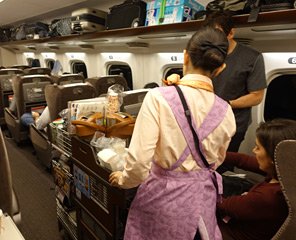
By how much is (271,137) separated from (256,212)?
39 centimetres

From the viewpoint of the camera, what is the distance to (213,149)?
50.8 inches

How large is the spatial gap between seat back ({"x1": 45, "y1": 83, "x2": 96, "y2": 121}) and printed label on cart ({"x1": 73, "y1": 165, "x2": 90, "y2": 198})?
3.87ft

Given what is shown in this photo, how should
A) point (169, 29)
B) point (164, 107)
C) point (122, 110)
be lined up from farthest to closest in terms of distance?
point (169, 29), point (122, 110), point (164, 107)

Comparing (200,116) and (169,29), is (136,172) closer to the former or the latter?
(200,116)

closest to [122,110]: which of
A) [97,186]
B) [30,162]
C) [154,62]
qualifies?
[97,186]

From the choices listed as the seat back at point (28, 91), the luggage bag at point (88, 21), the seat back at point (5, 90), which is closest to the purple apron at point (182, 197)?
the luggage bag at point (88, 21)

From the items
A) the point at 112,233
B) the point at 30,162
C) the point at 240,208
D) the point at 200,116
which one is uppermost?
the point at 200,116

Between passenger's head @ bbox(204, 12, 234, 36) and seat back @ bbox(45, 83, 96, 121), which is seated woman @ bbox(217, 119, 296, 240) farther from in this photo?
seat back @ bbox(45, 83, 96, 121)

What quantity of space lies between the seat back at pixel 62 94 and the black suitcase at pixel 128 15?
3.09 feet

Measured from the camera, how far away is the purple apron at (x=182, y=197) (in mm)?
1246

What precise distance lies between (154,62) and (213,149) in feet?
9.33

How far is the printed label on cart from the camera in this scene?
68.8 inches

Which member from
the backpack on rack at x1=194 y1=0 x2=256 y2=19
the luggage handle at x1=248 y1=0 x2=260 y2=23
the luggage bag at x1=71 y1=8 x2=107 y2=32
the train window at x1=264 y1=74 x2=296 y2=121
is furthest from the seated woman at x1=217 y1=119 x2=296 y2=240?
the luggage bag at x1=71 y1=8 x2=107 y2=32

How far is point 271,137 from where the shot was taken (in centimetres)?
141
